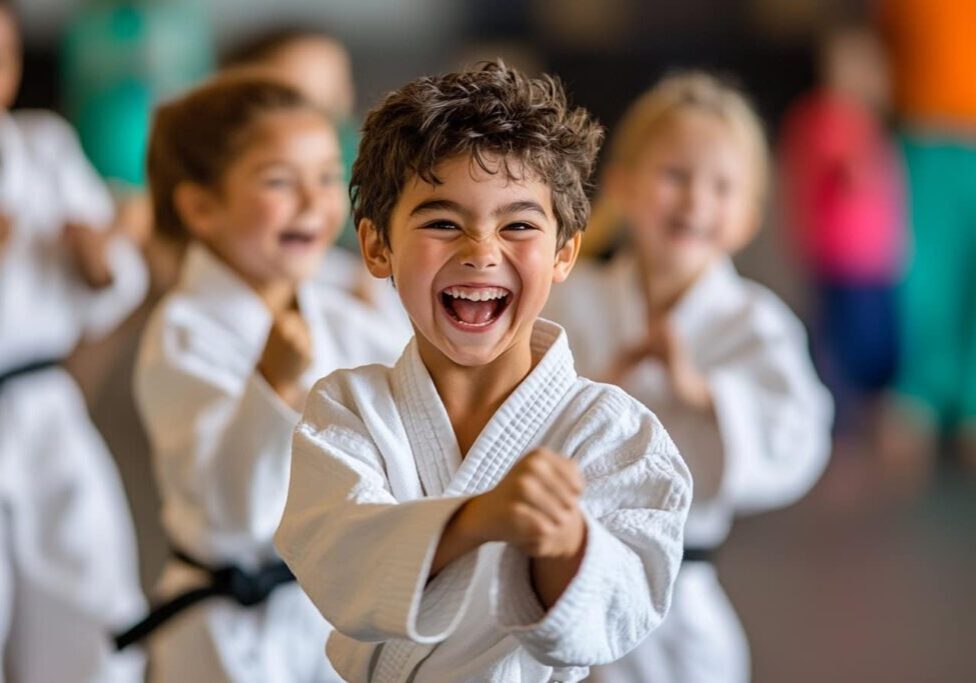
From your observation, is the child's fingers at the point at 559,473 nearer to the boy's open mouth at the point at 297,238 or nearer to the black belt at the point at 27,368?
the boy's open mouth at the point at 297,238

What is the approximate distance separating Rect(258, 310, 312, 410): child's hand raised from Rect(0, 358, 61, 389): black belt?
103 centimetres

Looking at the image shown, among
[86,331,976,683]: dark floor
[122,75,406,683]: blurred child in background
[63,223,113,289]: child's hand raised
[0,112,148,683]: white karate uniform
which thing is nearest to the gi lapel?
[122,75,406,683]: blurred child in background

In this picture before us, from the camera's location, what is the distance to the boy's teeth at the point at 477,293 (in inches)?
60.0

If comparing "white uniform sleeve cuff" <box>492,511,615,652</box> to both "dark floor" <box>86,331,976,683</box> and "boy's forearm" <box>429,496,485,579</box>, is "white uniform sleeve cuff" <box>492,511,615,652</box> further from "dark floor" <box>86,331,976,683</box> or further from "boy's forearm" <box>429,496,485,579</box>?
"dark floor" <box>86,331,976,683</box>

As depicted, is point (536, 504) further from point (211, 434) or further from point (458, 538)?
point (211, 434)

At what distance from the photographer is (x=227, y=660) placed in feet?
7.72

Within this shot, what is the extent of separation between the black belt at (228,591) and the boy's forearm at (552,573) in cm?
101

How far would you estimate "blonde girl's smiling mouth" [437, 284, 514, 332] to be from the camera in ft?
5.02

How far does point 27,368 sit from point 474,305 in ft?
5.88

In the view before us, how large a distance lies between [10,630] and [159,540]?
88 centimetres

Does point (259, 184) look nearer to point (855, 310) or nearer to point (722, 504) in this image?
point (722, 504)

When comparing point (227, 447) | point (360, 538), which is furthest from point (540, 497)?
point (227, 447)

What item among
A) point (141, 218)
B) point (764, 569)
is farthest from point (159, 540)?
point (764, 569)

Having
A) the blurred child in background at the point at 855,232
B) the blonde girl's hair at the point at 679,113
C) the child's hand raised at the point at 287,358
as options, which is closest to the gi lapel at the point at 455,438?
the child's hand raised at the point at 287,358
